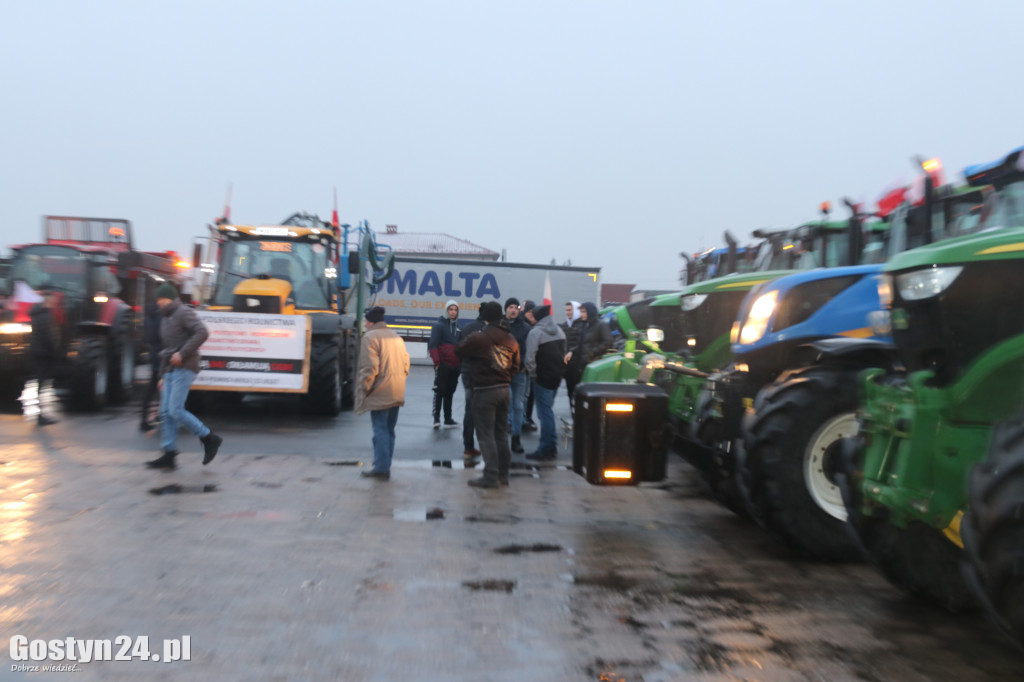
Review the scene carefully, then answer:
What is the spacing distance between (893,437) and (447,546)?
319 cm

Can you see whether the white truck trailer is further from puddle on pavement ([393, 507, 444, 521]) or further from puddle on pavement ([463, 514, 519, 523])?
puddle on pavement ([463, 514, 519, 523])

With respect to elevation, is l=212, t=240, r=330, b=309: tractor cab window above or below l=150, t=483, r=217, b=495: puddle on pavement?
above

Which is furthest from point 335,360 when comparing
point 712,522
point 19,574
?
point 19,574

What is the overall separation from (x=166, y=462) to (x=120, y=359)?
6.96 meters

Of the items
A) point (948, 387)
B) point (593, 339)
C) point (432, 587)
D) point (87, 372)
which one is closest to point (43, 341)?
point (87, 372)

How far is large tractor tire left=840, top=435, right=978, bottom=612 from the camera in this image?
5.19 meters

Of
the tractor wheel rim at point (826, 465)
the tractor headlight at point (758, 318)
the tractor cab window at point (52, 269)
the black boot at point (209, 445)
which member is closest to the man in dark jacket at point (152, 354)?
the black boot at point (209, 445)

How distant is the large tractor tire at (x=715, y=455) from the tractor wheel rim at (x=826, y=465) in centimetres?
89

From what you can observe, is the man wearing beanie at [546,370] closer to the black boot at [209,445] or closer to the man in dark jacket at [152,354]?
the black boot at [209,445]

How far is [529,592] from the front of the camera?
5.62 metres

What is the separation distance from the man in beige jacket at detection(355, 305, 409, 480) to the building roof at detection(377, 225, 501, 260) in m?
62.7

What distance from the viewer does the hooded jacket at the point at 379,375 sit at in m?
9.81

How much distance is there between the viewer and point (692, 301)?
10766 mm

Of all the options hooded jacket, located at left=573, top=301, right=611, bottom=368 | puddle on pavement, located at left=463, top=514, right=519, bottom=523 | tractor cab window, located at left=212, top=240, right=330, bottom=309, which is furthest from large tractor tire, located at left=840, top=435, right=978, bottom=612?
tractor cab window, located at left=212, top=240, right=330, bottom=309
